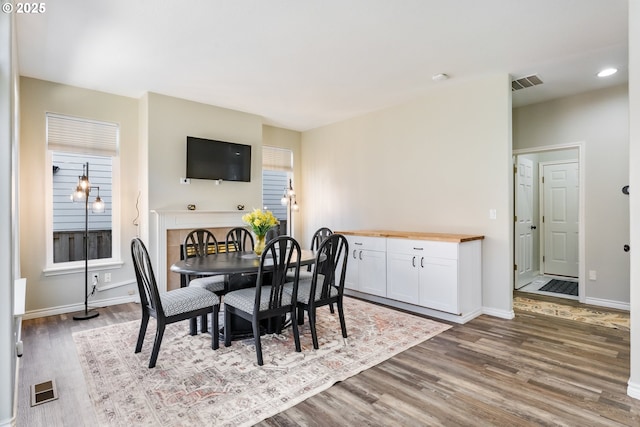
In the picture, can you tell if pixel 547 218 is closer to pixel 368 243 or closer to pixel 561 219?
pixel 561 219

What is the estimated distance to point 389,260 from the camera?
4.18m

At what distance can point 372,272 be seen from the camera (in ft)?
14.4

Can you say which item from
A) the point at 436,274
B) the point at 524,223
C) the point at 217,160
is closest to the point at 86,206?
the point at 217,160

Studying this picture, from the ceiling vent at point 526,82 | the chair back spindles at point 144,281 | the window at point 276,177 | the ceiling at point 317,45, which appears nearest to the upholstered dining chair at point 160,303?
the chair back spindles at point 144,281

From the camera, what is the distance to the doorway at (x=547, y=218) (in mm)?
5523

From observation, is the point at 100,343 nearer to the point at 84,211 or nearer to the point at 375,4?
the point at 84,211

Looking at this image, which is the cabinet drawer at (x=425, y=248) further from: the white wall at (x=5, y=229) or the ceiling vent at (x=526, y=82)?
the white wall at (x=5, y=229)

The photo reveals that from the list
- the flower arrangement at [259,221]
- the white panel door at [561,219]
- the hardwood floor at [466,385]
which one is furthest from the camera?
the white panel door at [561,219]

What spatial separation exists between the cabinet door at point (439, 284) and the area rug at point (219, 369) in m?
0.25

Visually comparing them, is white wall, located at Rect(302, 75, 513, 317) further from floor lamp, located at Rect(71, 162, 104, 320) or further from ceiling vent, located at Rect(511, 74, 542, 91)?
floor lamp, located at Rect(71, 162, 104, 320)

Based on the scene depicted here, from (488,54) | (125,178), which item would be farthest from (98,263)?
(488,54)

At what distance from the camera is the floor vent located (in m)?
2.16

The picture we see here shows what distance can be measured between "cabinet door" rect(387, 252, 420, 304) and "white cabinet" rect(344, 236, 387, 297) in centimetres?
9

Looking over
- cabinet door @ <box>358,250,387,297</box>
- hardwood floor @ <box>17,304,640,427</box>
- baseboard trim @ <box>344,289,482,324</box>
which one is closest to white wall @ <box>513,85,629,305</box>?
hardwood floor @ <box>17,304,640,427</box>
